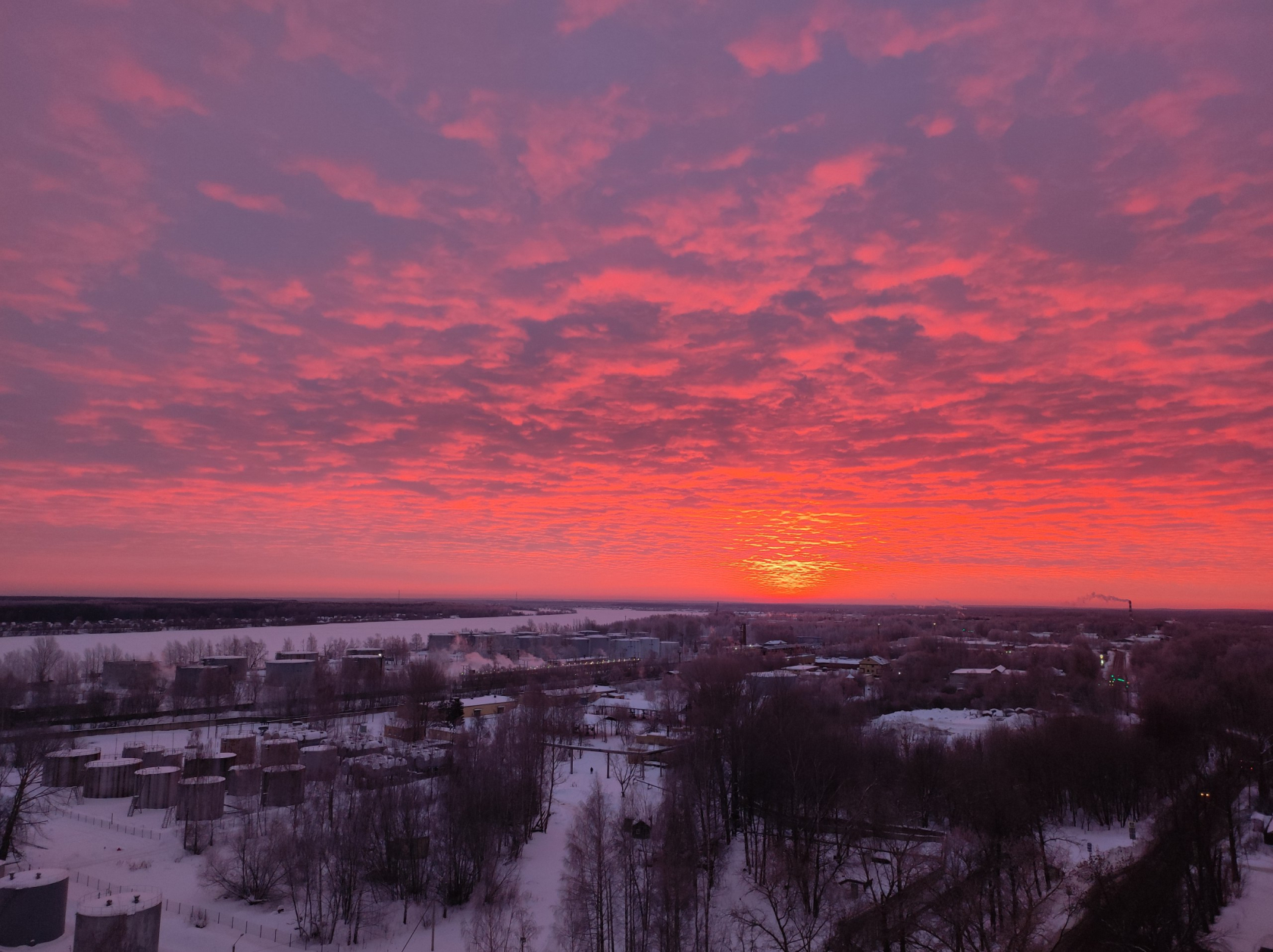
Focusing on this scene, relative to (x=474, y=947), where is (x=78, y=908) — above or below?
A: above

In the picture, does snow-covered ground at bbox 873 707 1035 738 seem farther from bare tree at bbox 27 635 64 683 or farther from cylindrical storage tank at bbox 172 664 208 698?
bare tree at bbox 27 635 64 683

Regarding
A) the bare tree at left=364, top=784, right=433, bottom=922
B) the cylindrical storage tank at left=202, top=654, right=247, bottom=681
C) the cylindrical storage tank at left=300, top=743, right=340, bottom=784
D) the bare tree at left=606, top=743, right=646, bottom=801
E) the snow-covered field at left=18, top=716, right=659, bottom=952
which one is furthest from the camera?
the cylindrical storage tank at left=202, top=654, right=247, bottom=681

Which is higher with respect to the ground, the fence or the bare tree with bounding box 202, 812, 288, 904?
the bare tree with bounding box 202, 812, 288, 904

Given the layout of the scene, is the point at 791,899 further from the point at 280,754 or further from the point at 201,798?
the point at 280,754

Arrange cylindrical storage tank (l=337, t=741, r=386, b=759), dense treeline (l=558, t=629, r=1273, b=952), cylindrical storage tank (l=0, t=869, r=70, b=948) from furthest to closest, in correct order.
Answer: cylindrical storage tank (l=337, t=741, r=386, b=759)
cylindrical storage tank (l=0, t=869, r=70, b=948)
dense treeline (l=558, t=629, r=1273, b=952)

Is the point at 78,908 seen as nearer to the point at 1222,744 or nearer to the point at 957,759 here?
the point at 957,759

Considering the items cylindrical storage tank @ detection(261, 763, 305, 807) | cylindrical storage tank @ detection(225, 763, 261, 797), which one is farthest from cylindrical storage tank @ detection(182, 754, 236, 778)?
cylindrical storage tank @ detection(261, 763, 305, 807)

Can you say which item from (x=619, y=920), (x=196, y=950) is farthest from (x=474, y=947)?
(x=196, y=950)
